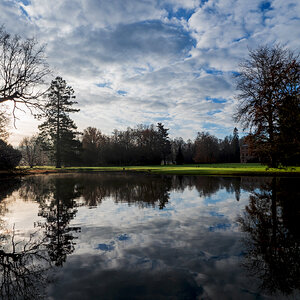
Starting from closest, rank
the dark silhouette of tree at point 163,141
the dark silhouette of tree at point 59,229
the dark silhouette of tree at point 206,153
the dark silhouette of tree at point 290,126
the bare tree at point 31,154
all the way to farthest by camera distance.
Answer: the dark silhouette of tree at point 59,229 < the dark silhouette of tree at point 290,126 < the bare tree at point 31,154 < the dark silhouette of tree at point 163,141 < the dark silhouette of tree at point 206,153

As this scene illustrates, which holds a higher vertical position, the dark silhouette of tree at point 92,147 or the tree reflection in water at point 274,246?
the dark silhouette of tree at point 92,147

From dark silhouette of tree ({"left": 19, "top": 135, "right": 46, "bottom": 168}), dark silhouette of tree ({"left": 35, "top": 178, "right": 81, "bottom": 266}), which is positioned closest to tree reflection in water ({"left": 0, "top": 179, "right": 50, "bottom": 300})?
dark silhouette of tree ({"left": 35, "top": 178, "right": 81, "bottom": 266})

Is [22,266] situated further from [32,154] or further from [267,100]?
[32,154]

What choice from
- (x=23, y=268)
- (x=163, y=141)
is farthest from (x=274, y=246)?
(x=163, y=141)

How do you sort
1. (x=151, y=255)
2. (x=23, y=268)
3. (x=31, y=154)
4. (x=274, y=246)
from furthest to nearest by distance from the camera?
(x=31, y=154) → (x=274, y=246) → (x=151, y=255) → (x=23, y=268)

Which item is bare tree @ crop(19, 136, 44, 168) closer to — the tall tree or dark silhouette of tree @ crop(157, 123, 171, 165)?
the tall tree

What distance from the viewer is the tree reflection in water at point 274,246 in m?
3.08

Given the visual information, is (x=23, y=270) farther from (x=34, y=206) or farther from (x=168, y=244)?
(x=34, y=206)

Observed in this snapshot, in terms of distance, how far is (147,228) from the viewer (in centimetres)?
564

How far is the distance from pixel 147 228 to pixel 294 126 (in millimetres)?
19379

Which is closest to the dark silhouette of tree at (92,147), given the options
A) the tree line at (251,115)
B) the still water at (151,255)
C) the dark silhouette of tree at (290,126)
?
the tree line at (251,115)

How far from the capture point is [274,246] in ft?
13.8

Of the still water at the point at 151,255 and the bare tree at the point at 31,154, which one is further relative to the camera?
the bare tree at the point at 31,154

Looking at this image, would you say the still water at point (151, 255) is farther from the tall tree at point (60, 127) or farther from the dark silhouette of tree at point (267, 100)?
the tall tree at point (60, 127)
